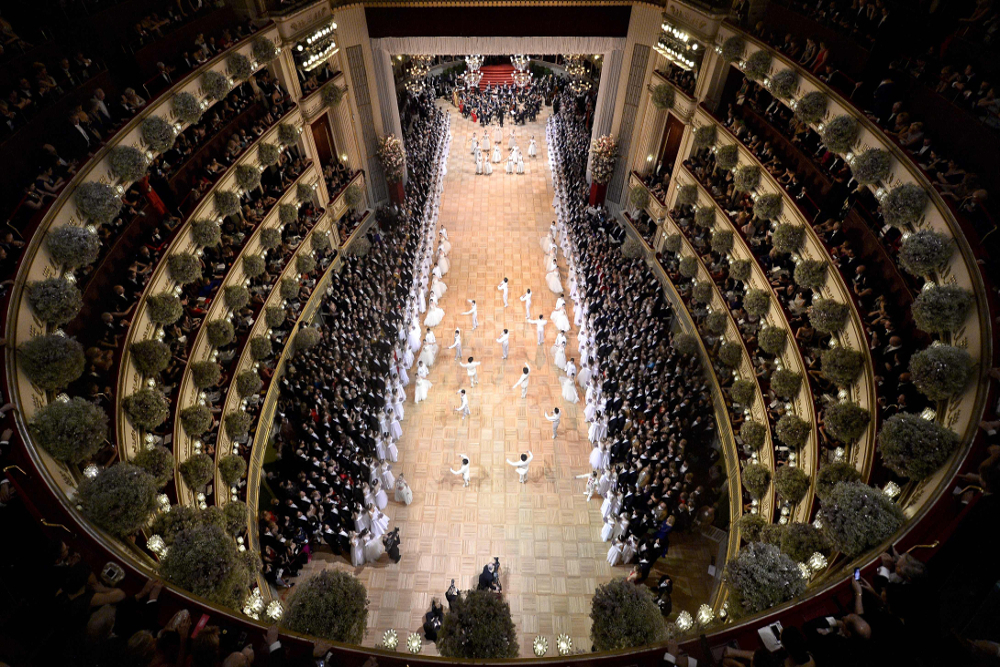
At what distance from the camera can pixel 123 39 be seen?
1084cm

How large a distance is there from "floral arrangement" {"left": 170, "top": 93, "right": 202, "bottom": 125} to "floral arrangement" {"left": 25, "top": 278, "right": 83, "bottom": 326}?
5244mm

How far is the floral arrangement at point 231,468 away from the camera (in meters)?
10.3

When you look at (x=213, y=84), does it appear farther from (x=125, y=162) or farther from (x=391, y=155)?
(x=391, y=155)

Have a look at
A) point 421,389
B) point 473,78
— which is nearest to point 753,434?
point 421,389

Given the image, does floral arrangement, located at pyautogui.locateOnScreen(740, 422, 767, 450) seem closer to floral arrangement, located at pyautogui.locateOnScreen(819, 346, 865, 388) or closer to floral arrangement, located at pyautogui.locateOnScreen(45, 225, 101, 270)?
floral arrangement, located at pyautogui.locateOnScreen(819, 346, 865, 388)

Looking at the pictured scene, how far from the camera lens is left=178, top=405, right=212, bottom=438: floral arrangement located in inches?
394

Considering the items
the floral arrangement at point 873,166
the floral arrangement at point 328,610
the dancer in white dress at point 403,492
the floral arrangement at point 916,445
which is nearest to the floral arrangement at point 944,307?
the floral arrangement at point 916,445

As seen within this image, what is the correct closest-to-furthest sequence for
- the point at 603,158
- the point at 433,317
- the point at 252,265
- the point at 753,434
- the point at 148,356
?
1. the point at 148,356
2. the point at 753,434
3. the point at 252,265
4. the point at 433,317
5. the point at 603,158

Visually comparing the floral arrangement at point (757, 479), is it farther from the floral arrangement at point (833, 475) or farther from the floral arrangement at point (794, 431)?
the floral arrangement at point (833, 475)

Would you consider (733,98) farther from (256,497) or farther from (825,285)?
(256,497)

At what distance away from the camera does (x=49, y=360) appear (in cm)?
667

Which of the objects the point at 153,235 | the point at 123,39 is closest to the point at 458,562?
the point at 153,235

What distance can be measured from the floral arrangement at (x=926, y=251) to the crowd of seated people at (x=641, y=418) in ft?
21.0

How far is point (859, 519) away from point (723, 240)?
8986 mm
